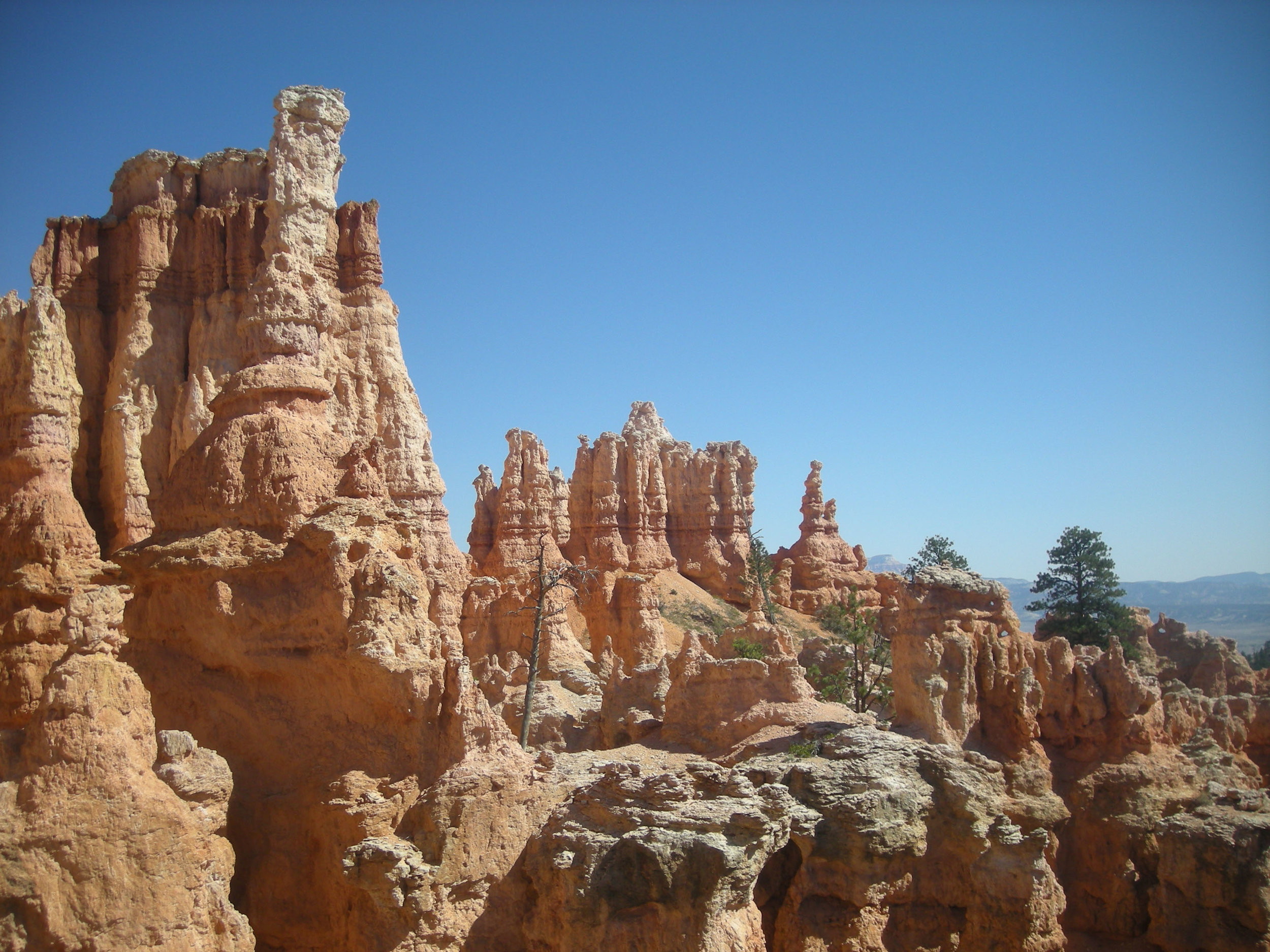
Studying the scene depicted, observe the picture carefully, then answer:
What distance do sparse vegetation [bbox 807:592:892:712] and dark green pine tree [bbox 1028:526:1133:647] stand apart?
669cm

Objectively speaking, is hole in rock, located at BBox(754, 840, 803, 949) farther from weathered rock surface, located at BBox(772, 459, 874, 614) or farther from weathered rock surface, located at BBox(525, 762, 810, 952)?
weathered rock surface, located at BBox(772, 459, 874, 614)

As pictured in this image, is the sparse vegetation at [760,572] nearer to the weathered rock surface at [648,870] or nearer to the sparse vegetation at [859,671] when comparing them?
the sparse vegetation at [859,671]

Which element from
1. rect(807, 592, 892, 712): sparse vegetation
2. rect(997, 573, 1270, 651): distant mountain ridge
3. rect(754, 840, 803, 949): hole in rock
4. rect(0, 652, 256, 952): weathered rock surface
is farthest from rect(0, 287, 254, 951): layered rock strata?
rect(997, 573, 1270, 651): distant mountain ridge

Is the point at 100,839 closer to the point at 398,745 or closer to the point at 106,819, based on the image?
the point at 106,819

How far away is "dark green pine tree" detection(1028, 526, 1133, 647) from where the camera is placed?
114ft

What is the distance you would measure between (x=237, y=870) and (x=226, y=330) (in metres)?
14.4

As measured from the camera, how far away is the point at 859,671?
84.4 feet

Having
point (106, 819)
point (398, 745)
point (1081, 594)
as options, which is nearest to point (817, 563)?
point (1081, 594)

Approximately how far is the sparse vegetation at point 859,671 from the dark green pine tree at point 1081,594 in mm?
6688

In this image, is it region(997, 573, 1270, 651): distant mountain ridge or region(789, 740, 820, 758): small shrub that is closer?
region(789, 740, 820, 758): small shrub

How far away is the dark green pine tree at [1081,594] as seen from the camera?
114 ft

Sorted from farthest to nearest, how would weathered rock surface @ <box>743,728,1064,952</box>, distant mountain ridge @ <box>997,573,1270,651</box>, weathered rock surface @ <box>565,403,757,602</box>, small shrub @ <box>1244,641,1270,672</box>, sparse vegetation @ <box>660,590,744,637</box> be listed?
distant mountain ridge @ <box>997,573,1270,651</box> < weathered rock surface @ <box>565,403,757,602</box> < small shrub @ <box>1244,641,1270,672</box> < sparse vegetation @ <box>660,590,744,637</box> < weathered rock surface @ <box>743,728,1064,952</box>

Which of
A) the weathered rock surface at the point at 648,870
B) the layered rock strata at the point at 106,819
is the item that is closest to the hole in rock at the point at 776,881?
the weathered rock surface at the point at 648,870

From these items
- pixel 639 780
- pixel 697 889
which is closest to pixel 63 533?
pixel 639 780
